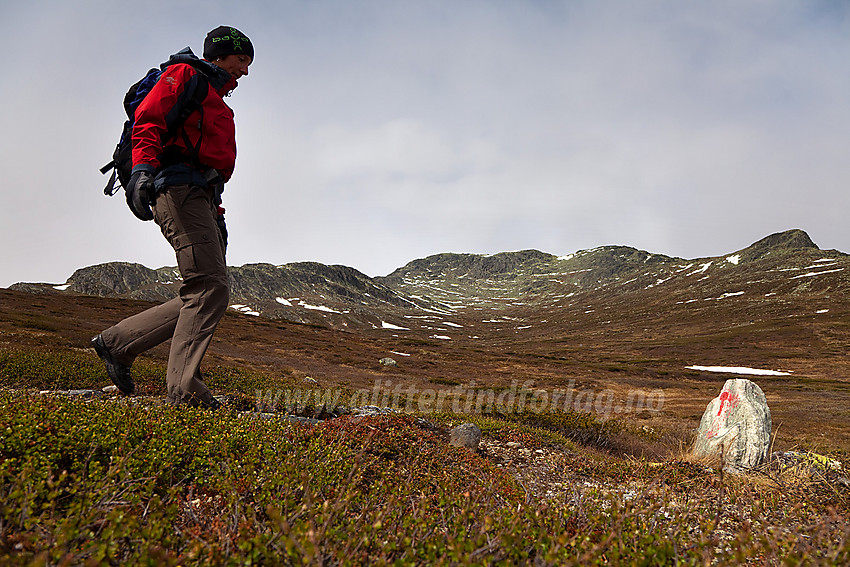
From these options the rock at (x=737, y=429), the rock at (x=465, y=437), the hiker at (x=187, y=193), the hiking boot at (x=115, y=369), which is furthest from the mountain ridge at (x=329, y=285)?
the hiker at (x=187, y=193)

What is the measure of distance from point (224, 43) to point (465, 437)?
18.9 feet

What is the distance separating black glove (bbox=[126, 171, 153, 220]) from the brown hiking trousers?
3.1 inches

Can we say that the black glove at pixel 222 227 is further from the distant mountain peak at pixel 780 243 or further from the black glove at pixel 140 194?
the distant mountain peak at pixel 780 243

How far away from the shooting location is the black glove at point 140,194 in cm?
361

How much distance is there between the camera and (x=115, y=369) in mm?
4312

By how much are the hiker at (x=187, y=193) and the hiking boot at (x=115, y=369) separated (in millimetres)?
12

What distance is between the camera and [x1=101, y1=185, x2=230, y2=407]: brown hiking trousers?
3.81m

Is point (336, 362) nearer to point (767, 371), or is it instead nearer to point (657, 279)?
point (767, 371)

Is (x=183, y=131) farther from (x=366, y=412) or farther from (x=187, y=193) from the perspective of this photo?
(x=366, y=412)

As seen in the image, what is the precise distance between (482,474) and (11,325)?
2211 cm

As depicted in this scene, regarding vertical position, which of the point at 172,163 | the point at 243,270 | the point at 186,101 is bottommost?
the point at 172,163

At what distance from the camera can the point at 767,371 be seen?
41750 mm

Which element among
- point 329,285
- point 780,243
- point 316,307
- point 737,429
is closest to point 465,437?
point 737,429

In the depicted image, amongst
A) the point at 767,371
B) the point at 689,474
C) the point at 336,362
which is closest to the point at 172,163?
the point at 689,474
